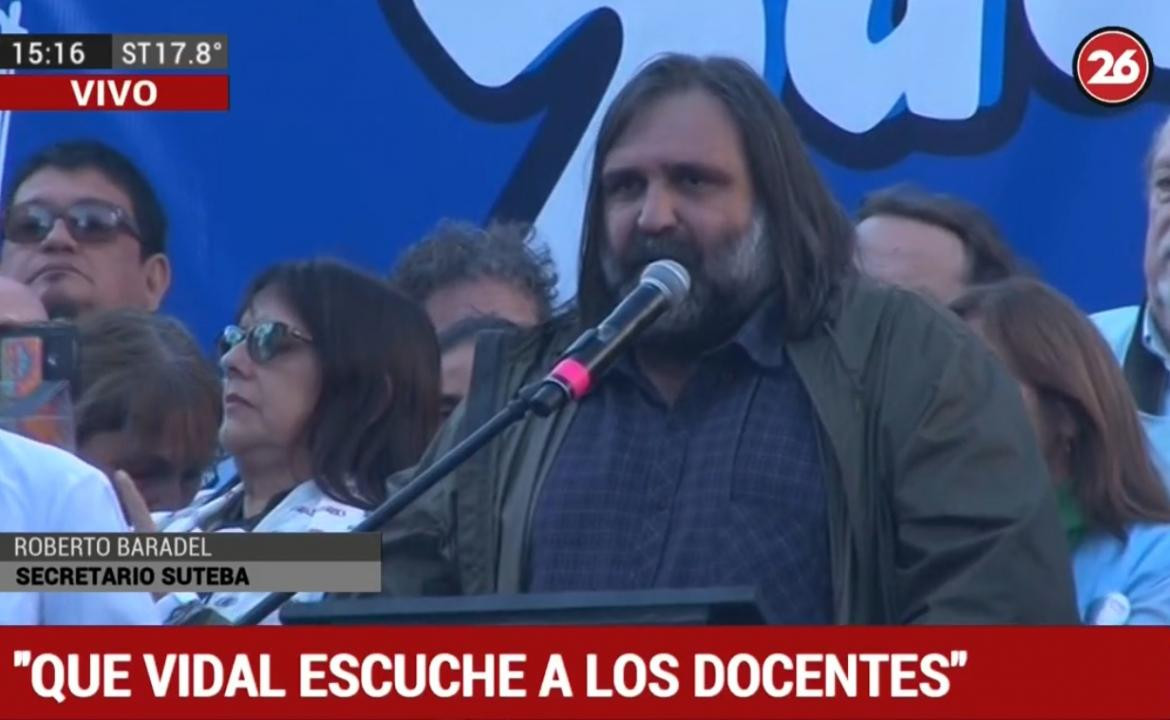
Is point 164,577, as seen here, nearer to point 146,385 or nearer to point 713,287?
point 713,287

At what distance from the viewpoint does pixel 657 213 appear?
2811mm

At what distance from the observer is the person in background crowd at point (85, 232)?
3928mm

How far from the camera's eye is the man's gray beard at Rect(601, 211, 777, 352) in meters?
2.81

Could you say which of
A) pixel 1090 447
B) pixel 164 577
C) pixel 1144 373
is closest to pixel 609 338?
pixel 164 577

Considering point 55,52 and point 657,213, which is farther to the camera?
Result: point 55,52

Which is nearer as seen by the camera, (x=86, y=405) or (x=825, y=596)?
(x=825, y=596)

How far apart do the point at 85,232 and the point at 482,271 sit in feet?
2.17

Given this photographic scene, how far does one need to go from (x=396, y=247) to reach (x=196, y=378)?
0.44 metres

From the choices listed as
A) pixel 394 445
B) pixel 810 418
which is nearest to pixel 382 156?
pixel 394 445

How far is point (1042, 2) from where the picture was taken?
377 centimetres

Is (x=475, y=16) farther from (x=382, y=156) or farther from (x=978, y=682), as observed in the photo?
(x=978, y=682)

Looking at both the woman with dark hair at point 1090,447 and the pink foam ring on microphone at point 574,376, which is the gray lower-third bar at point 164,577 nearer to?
the pink foam ring on microphone at point 574,376
